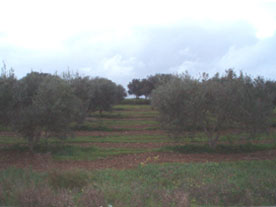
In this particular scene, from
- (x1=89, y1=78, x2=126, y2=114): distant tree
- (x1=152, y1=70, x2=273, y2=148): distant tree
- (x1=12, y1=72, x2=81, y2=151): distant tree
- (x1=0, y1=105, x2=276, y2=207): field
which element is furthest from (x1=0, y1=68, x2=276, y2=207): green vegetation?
(x1=89, y1=78, x2=126, y2=114): distant tree

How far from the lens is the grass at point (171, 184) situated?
6.32m

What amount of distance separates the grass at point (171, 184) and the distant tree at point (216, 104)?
3673mm

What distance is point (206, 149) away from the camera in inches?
583

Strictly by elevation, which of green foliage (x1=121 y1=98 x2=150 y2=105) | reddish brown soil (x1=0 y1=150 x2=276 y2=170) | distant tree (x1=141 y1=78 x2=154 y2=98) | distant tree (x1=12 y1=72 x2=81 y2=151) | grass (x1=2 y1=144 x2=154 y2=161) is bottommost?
reddish brown soil (x1=0 y1=150 x2=276 y2=170)

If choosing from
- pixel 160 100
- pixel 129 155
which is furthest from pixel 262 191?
pixel 160 100

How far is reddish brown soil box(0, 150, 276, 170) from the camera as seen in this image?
37.2 feet

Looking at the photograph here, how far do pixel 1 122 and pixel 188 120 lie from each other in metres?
9.06

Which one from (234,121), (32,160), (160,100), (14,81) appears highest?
(14,81)

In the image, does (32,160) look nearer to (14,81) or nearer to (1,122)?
(1,122)

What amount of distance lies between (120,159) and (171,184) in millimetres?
4843

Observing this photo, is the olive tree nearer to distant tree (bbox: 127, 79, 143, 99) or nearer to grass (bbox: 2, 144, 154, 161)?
grass (bbox: 2, 144, 154, 161)

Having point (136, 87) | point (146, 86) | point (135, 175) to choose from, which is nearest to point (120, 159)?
point (135, 175)

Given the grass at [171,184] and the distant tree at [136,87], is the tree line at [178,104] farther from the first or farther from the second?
the distant tree at [136,87]

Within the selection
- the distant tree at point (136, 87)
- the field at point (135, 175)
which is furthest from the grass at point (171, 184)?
the distant tree at point (136, 87)
